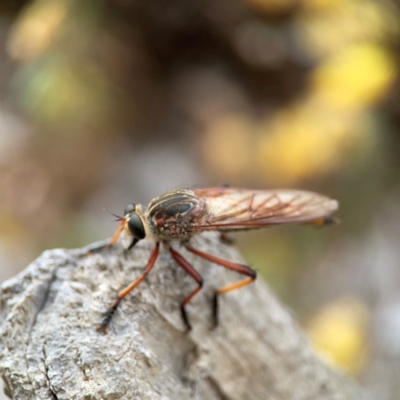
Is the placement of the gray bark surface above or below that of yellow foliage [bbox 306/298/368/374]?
below

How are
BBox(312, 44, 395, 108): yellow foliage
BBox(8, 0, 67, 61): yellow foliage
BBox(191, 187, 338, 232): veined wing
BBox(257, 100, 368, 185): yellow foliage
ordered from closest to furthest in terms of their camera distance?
BBox(191, 187, 338, 232): veined wing
BBox(8, 0, 67, 61): yellow foliage
BBox(312, 44, 395, 108): yellow foliage
BBox(257, 100, 368, 185): yellow foliage

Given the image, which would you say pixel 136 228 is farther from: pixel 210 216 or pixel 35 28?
pixel 35 28

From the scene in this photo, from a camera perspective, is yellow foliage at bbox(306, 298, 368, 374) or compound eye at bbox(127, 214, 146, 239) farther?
yellow foliage at bbox(306, 298, 368, 374)

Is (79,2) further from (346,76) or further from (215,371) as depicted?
(215,371)

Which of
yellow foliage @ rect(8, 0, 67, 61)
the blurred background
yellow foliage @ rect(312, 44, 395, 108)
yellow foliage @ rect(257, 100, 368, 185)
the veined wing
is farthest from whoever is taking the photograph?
yellow foliage @ rect(257, 100, 368, 185)

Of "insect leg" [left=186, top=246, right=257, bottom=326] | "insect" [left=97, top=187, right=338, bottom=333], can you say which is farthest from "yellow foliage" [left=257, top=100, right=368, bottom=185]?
"insect leg" [left=186, top=246, right=257, bottom=326]

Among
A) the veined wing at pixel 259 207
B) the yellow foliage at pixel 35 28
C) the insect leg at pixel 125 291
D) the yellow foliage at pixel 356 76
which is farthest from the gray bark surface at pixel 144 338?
the yellow foliage at pixel 356 76

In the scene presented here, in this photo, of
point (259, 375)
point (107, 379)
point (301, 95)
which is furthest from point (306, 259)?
point (107, 379)

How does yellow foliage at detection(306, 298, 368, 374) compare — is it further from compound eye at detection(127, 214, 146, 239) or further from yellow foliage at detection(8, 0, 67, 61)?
yellow foliage at detection(8, 0, 67, 61)
